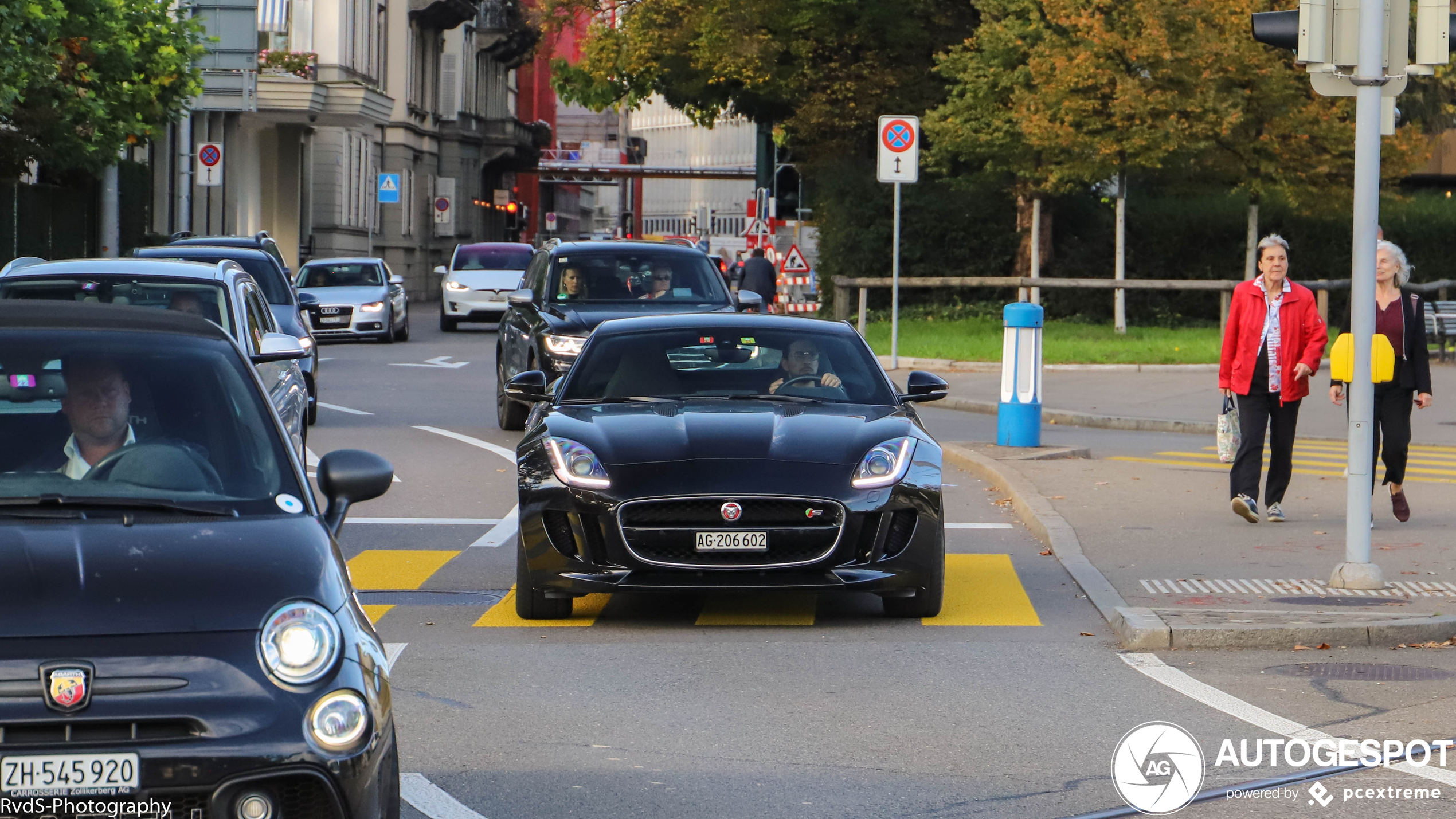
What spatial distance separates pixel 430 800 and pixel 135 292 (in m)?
7.51

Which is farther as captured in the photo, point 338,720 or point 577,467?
A: point 577,467

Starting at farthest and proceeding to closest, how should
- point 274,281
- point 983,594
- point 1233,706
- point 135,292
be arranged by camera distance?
1. point 274,281
2. point 135,292
3. point 983,594
4. point 1233,706

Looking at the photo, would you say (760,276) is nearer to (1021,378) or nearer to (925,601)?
(1021,378)

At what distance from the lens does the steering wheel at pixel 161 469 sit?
5.35 meters

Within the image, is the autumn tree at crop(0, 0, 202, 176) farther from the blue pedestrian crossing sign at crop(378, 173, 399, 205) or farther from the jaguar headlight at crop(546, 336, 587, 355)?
the blue pedestrian crossing sign at crop(378, 173, 399, 205)

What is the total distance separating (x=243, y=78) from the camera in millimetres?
42531

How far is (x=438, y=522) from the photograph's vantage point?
12703 mm

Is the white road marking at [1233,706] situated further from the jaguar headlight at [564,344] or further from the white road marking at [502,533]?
the jaguar headlight at [564,344]

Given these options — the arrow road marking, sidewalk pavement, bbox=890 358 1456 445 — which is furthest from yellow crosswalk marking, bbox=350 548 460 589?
the arrow road marking

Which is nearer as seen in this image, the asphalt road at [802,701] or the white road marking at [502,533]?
the asphalt road at [802,701]

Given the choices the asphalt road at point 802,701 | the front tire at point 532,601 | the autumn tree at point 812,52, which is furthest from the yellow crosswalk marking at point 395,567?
the autumn tree at point 812,52

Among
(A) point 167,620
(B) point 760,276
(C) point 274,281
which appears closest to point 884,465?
(A) point 167,620

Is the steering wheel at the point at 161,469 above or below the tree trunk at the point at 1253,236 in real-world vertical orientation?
below

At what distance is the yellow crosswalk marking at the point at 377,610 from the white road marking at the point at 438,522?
301 centimetres
